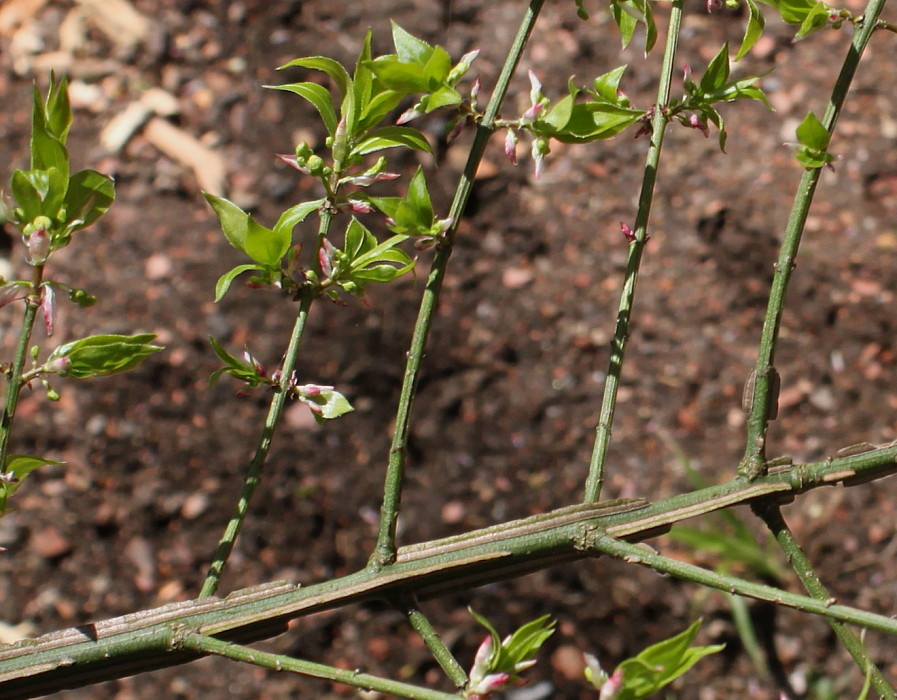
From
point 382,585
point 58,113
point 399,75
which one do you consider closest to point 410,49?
point 399,75

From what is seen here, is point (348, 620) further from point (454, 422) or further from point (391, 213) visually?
point (391, 213)

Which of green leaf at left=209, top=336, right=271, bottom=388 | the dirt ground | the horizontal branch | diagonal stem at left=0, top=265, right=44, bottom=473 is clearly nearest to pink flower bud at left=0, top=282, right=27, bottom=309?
diagonal stem at left=0, top=265, right=44, bottom=473

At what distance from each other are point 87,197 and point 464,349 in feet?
5.12

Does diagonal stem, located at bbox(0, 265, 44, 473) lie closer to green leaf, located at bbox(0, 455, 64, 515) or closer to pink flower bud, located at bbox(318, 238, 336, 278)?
green leaf, located at bbox(0, 455, 64, 515)

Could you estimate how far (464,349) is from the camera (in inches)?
86.0

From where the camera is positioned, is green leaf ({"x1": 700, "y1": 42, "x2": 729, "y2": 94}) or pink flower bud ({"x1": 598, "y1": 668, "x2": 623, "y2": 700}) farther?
green leaf ({"x1": 700, "y1": 42, "x2": 729, "y2": 94})

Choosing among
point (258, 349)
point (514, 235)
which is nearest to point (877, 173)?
point (514, 235)

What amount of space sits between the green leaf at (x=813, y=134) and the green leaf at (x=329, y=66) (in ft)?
1.06

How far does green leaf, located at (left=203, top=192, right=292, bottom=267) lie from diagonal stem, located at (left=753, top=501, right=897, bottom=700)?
0.41 meters

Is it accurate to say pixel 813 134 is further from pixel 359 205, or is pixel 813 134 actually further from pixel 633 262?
pixel 359 205

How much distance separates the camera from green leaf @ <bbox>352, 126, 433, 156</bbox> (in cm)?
66

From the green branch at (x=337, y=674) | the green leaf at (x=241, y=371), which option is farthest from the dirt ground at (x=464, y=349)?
the green branch at (x=337, y=674)

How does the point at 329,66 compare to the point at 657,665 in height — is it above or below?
above

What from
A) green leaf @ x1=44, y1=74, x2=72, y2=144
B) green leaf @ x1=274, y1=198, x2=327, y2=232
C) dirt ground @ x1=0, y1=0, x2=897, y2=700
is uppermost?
green leaf @ x1=44, y1=74, x2=72, y2=144
